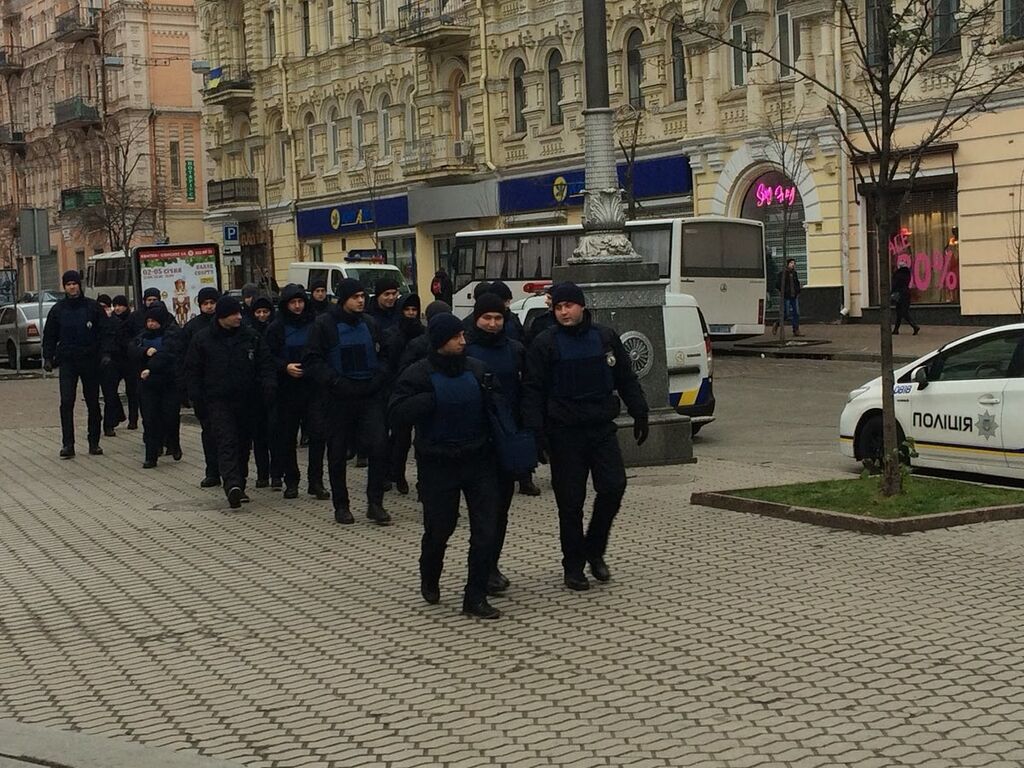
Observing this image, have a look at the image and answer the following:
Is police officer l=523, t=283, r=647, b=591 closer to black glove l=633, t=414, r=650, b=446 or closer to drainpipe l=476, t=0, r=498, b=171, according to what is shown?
black glove l=633, t=414, r=650, b=446

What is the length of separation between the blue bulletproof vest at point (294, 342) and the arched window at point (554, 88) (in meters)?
30.0

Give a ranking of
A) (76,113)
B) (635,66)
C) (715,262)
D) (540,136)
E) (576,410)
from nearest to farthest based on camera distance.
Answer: (576,410) → (715,262) → (635,66) → (540,136) → (76,113)

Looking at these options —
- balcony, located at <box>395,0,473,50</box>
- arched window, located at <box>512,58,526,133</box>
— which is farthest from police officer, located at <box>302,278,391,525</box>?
balcony, located at <box>395,0,473,50</box>

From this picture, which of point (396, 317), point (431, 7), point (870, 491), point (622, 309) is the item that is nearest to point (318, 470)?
point (396, 317)

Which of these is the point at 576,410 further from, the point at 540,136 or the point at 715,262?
the point at 540,136

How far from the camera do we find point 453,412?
27.3ft

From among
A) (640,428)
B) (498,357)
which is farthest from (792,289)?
(498,357)

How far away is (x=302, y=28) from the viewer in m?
55.1

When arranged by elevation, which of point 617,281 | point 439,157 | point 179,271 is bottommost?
point 617,281

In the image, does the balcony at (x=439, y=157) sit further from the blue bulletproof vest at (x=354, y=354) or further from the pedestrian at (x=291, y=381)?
the blue bulletproof vest at (x=354, y=354)

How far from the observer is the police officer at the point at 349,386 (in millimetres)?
12047

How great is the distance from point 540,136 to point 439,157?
A: 4581mm

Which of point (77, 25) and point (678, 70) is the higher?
point (77, 25)

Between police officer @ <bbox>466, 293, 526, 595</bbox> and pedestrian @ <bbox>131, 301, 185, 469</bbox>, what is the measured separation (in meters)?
8.18
